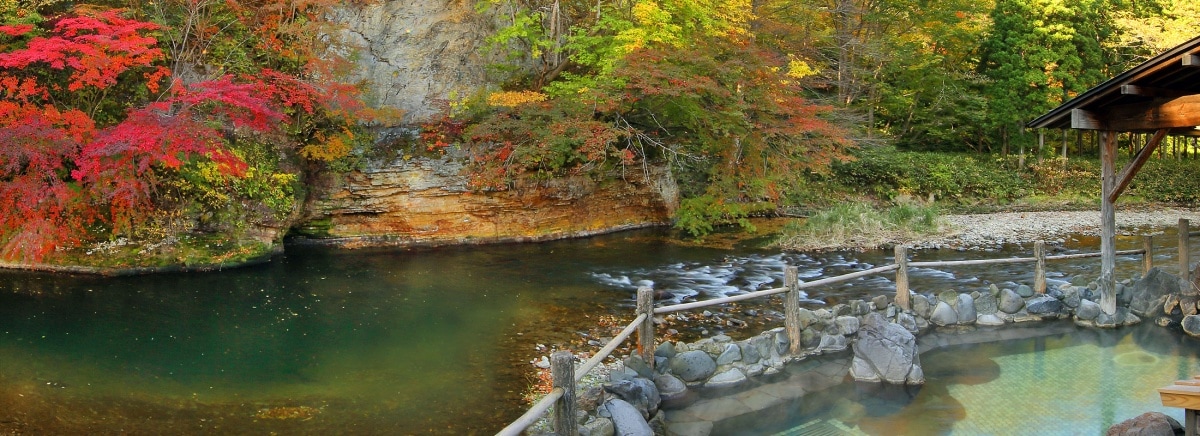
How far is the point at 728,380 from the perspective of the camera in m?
6.96

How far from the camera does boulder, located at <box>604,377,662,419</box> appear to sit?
5.79 m

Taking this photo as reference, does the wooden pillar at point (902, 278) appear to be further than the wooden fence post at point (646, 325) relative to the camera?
Yes

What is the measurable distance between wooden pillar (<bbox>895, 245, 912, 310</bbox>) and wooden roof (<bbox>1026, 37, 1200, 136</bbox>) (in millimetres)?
2024

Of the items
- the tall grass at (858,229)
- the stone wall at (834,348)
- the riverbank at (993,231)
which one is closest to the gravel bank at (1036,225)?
the riverbank at (993,231)

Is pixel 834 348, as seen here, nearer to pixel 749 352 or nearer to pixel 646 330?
pixel 749 352

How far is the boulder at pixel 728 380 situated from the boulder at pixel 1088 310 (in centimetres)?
474

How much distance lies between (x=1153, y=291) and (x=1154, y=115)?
93.3 inches

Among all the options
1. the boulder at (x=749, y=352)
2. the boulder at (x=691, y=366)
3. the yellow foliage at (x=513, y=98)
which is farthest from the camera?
the yellow foliage at (x=513, y=98)

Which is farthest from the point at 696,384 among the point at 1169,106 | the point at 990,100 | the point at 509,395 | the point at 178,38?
the point at 990,100

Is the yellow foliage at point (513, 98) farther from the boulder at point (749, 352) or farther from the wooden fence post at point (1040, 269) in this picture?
the wooden fence post at point (1040, 269)

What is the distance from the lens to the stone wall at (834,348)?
19.7 ft

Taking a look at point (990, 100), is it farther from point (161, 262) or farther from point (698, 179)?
point (161, 262)

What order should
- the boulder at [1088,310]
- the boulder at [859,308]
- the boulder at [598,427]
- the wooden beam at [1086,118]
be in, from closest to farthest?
the boulder at [598,427] → the boulder at [859,308] → the wooden beam at [1086,118] → the boulder at [1088,310]

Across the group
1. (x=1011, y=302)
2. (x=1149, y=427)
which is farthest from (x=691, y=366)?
(x=1011, y=302)
